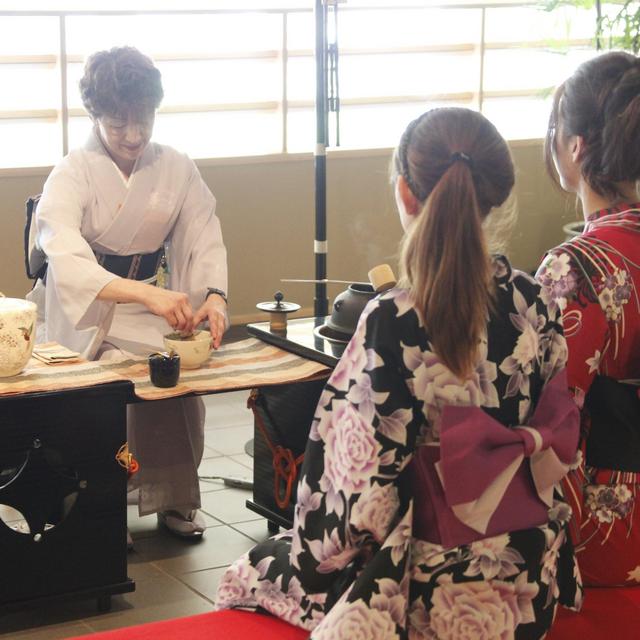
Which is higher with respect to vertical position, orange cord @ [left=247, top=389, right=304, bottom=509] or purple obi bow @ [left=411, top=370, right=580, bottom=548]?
purple obi bow @ [left=411, top=370, right=580, bottom=548]

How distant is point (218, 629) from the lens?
6.68ft

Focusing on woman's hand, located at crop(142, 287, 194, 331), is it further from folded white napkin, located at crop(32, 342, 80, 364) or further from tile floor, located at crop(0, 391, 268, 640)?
tile floor, located at crop(0, 391, 268, 640)

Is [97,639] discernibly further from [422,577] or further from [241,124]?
[241,124]

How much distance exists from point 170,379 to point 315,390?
1.53ft

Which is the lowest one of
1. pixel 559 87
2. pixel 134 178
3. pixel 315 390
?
pixel 315 390

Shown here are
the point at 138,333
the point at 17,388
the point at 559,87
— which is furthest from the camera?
the point at 138,333

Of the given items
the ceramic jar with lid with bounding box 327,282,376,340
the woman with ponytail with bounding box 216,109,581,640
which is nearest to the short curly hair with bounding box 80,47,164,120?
the ceramic jar with lid with bounding box 327,282,376,340

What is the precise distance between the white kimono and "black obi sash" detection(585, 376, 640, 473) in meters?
1.60

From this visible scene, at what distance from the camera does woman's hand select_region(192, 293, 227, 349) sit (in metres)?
3.24

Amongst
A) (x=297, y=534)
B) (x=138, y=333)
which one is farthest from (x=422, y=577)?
(x=138, y=333)

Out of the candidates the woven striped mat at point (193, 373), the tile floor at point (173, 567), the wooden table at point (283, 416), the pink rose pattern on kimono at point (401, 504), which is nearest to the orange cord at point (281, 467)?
the wooden table at point (283, 416)

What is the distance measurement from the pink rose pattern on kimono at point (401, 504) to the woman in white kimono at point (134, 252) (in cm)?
139

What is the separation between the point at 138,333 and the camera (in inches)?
138

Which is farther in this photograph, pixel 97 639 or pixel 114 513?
pixel 114 513
